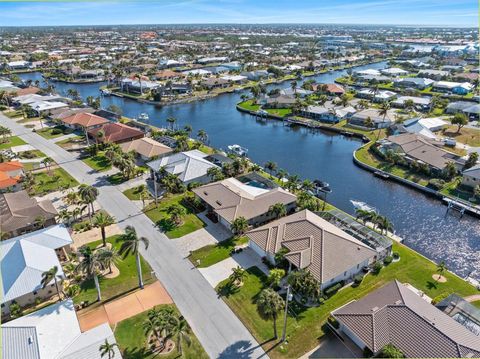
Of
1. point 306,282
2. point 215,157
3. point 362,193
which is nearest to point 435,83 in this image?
point 362,193

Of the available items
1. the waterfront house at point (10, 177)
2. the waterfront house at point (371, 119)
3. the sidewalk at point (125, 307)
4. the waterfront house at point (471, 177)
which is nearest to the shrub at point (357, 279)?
the sidewalk at point (125, 307)

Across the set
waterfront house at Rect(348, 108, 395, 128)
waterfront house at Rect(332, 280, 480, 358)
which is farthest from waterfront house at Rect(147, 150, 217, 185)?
waterfront house at Rect(348, 108, 395, 128)

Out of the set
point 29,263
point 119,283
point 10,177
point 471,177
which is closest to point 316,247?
point 119,283

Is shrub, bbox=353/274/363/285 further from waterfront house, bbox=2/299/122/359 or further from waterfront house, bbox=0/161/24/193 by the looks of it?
waterfront house, bbox=0/161/24/193

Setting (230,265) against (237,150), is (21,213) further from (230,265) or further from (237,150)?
(237,150)

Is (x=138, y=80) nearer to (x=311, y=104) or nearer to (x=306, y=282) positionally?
(x=311, y=104)

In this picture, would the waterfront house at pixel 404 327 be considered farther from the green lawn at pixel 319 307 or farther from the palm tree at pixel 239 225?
the palm tree at pixel 239 225
